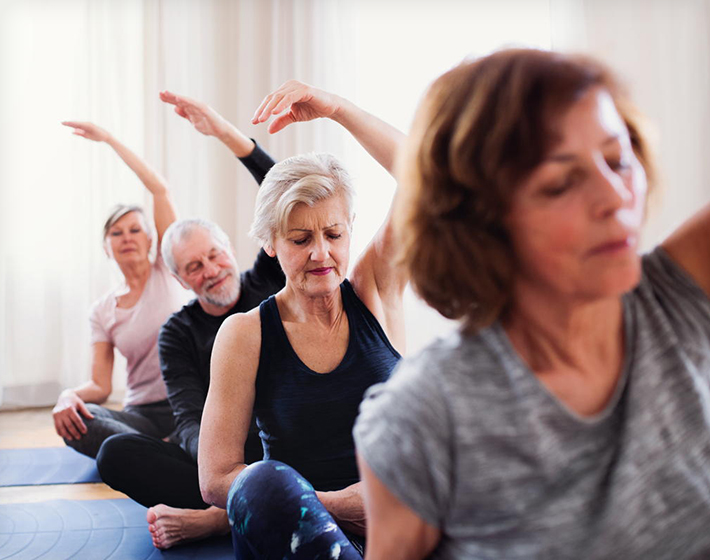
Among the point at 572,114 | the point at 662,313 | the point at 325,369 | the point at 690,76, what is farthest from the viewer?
the point at 690,76

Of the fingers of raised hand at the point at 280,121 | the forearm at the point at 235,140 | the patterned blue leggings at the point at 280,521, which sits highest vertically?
the fingers of raised hand at the point at 280,121

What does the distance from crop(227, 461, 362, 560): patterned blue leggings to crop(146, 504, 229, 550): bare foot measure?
937 millimetres

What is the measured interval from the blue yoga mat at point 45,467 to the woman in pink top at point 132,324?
0.11m

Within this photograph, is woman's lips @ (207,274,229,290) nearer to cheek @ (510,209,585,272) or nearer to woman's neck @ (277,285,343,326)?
woman's neck @ (277,285,343,326)

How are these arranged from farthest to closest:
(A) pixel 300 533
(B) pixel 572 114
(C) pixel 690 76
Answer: (C) pixel 690 76
(A) pixel 300 533
(B) pixel 572 114

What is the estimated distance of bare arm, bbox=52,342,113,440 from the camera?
2904 mm

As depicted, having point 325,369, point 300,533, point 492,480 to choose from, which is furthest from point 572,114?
point 325,369

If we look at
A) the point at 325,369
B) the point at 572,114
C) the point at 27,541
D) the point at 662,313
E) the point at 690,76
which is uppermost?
the point at 690,76

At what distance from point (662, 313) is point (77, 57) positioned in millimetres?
4267

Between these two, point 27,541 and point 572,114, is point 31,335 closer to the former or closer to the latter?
point 27,541

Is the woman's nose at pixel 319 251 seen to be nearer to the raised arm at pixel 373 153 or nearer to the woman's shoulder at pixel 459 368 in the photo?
the raised arm at pixel 373 153

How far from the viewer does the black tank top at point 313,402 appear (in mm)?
1550

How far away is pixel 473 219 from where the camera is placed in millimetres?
834

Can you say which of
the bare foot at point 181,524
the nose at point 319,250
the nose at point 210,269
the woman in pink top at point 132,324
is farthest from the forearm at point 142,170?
the nose at point 319,250
